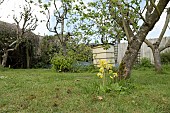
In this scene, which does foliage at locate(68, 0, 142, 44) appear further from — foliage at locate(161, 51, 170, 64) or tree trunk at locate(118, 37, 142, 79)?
foliage at locate(161, 51, 170, 64)

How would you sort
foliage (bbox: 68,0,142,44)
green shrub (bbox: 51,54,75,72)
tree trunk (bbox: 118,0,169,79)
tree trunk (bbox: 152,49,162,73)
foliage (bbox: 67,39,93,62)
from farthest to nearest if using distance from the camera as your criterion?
foliage (bbox: 67,39,93,62)
green shrub (bbox: 51,54,75,72)
tree trunk (bbox: 152,49,162,73)
foliage (bbox: 68,0,142,44)
tree trunk (bbox: 118,0,169,79)

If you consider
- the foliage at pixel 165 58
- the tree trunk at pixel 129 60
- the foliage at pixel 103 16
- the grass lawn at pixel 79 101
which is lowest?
the grass lawn at pixel 79 101

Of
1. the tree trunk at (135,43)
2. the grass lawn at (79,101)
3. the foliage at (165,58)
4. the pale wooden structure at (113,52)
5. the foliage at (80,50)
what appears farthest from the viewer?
the foliage at (165,58)

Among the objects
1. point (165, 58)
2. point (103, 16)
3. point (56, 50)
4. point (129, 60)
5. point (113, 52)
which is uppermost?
point (103, 16)

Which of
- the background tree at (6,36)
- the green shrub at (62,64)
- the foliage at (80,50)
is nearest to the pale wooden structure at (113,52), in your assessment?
the foliage at (80,50)

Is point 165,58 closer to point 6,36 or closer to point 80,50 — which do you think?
point 80,50

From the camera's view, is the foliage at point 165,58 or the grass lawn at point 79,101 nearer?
the grass lawn at point 79,101

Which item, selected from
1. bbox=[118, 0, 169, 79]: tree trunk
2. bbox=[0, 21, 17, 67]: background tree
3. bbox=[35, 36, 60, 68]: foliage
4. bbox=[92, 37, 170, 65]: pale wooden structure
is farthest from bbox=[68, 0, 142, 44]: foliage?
bbox=[35, 36, 60, 68]: foliage

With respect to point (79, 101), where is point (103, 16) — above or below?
above

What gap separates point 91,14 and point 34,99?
5019mm

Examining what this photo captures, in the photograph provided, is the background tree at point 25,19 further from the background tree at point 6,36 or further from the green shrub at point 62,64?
the green shrub at point 62,64

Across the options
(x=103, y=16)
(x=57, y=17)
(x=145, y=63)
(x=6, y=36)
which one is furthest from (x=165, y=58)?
(x=6, y=36)

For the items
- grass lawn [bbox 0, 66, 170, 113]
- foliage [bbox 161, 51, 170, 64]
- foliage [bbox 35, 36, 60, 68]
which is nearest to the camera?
grass lawn [bbox 0, 66, 170, 113]

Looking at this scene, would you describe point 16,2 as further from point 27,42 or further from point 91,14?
point 91,14
